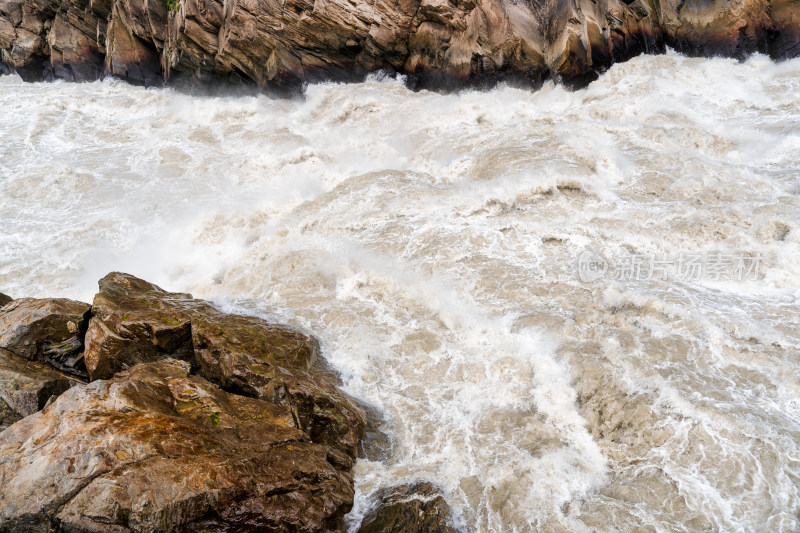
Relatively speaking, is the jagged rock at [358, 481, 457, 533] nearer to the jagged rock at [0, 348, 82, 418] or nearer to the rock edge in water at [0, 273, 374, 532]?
the rock edge in water at [0, 273, 374, 532]

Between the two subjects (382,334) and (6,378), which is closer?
(6,378)

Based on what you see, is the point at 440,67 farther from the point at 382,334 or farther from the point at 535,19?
the point at 382,334

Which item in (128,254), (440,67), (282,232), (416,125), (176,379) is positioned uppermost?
(440,67)

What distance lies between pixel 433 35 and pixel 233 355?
48.2 feet

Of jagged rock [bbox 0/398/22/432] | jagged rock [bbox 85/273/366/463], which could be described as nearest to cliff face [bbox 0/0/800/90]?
jagged rock [bbox 85/273/366/463]

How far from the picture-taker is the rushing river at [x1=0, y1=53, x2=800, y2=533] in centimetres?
581

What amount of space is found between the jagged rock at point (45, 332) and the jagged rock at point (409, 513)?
423 cm

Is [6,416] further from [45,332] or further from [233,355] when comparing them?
[233,355]

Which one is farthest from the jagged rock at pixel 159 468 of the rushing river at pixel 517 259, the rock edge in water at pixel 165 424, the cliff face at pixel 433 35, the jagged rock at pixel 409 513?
the cliff face at pixel 433 35

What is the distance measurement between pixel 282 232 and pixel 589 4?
467 inches

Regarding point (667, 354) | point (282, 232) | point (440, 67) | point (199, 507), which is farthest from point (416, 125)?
point (199, 507)

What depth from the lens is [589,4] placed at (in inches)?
619

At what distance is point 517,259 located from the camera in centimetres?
937

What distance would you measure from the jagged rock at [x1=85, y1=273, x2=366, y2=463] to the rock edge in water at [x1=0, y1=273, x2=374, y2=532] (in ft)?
0.06
